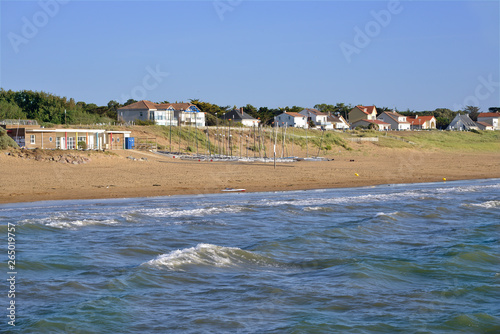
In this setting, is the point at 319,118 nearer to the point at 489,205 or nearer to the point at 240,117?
the point at 240,117

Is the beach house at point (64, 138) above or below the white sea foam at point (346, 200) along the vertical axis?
above

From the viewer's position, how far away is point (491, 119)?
121 m

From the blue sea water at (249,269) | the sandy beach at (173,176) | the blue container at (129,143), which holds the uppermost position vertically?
the blue container at (129,143)

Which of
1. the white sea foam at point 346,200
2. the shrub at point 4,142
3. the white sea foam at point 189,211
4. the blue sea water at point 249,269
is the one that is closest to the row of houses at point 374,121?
the shrub at point 4,142

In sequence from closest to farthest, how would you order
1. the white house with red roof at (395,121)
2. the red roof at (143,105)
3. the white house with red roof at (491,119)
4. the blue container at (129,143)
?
the blue container at (129,143) → the red roof at (143,105) → the white house with red roof at (395,121) → the white house with red roof at (491,119)

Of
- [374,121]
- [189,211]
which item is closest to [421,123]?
[374,121]

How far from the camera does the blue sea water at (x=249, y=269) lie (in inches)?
383

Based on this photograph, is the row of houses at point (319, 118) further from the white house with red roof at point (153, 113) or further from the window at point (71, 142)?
the window at point (71, 142)

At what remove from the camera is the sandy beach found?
25.9 meters

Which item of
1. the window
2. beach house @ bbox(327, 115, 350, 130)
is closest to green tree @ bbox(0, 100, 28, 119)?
the window

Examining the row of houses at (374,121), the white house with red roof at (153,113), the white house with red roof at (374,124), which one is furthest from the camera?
the white house with red roof at (374,124)

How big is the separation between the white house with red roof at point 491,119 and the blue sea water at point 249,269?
106051 mm

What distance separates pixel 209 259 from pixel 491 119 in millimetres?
120634

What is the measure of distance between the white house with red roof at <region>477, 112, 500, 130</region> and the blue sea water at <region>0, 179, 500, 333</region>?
348ft
